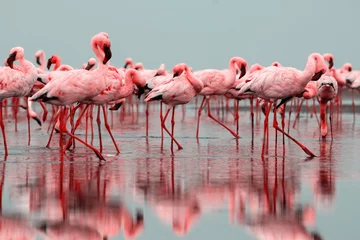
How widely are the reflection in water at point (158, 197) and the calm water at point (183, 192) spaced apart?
0.01 meters

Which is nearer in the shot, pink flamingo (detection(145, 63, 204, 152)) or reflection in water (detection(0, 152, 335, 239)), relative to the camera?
reflection in water (detection(0, 152, 335, 239))

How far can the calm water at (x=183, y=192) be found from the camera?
7.39 m

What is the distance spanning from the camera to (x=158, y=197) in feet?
29.3

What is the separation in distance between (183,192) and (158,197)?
408 mm

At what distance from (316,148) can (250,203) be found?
5690mm

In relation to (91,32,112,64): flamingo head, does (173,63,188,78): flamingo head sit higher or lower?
lower

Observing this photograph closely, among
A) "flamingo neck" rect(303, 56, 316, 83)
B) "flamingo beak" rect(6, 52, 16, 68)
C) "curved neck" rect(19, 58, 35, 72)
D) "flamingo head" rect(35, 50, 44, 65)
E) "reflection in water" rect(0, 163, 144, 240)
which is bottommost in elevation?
"reflection in water" rect(0, 163, 144, 240)

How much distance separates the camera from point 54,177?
33.9 feet

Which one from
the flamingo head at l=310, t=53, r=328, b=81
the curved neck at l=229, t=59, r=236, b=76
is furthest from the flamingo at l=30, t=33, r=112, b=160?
the curved neck at l=229, t=59, r=236, b=76

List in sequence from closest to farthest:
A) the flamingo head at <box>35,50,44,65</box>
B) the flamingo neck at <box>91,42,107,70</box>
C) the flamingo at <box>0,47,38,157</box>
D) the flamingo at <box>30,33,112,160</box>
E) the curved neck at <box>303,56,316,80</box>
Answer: the flamingo at <box>30,33,112,160</box> → the flamingo neck at <box>91,42,107,70</box> → the flamingo at <box>0,47,38,157</box> → the curved neck at <box>303,56,316,80</box> → the flamingo head at <box>35,50,44,65</box>

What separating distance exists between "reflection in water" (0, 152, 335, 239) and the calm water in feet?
0.03

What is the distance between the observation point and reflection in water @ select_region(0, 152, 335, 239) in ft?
24.2

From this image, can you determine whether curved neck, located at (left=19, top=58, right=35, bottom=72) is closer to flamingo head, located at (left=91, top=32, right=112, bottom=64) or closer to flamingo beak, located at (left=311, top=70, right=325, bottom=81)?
flamingo head, located at (left=91, top=32, right=112, bottom=64)

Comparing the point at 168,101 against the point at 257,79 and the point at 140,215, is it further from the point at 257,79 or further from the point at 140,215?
the point at 140,215
